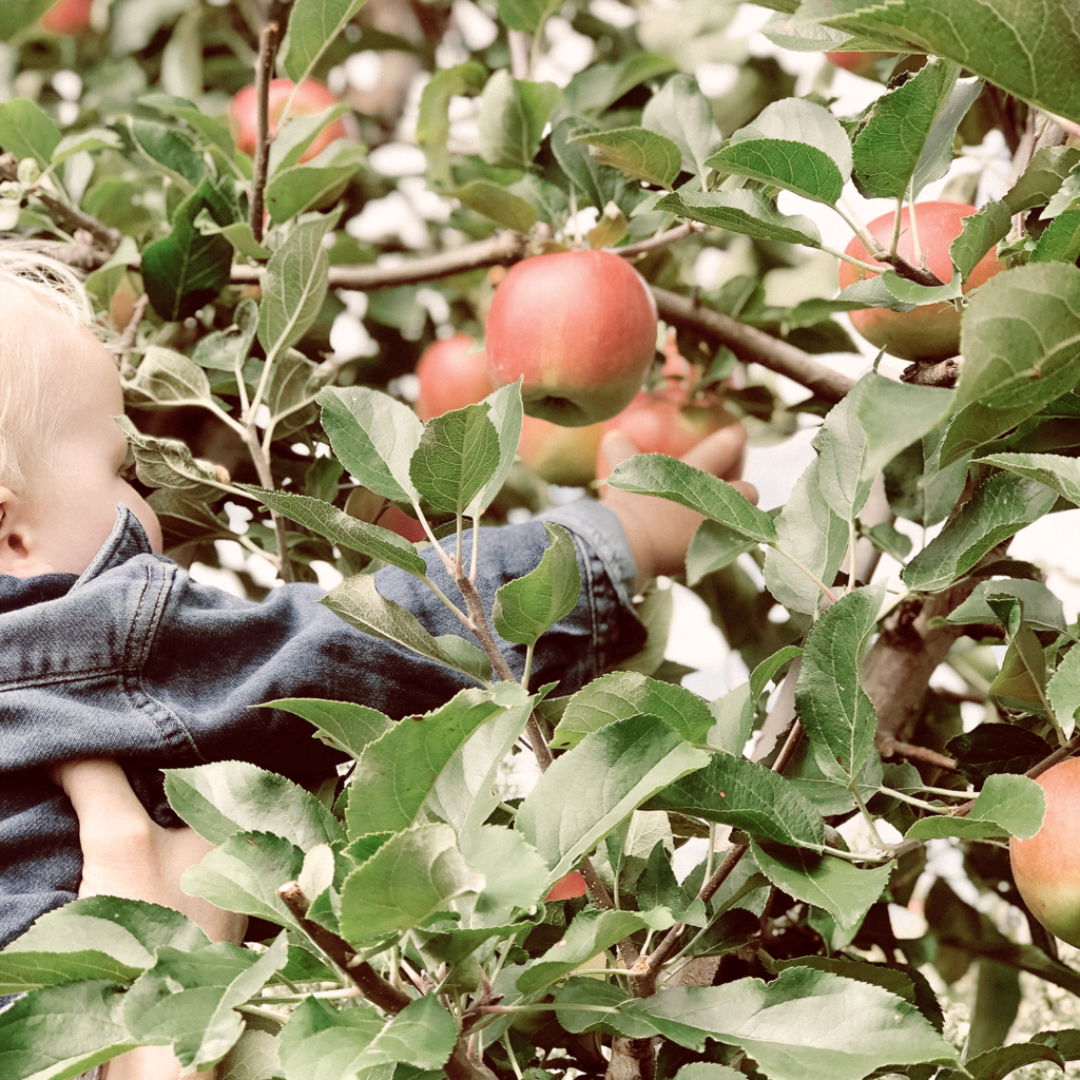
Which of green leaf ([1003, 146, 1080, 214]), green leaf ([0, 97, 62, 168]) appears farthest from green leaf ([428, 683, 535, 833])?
A: green leaf ([0, 97, 62, 168])

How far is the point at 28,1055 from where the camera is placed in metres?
0.38

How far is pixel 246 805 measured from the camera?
1.58ft

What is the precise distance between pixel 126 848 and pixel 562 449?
67 centimetres

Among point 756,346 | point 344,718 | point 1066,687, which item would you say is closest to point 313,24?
point 756,346

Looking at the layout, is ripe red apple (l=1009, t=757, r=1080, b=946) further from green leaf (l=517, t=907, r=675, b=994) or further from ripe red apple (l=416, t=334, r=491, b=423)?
ripe red apple (l=416, t=334, r=491, b=423)

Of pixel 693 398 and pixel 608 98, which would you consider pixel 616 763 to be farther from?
pixel 608 98

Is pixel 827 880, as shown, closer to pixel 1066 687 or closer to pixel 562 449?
pixel 1066 687

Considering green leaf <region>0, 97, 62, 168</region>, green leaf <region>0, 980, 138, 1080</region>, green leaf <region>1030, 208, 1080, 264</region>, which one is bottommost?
green leaf <region>0, 980, 138, 1080</region>

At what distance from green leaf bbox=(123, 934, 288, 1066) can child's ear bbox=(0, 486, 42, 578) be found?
44 cm

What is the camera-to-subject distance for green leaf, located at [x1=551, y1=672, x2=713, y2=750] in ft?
1.55

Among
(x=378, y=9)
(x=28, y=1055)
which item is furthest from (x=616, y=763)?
(x=378, y=9)

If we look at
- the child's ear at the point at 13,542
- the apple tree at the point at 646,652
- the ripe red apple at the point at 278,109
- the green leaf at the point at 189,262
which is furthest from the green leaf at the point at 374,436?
the ripe red apple at the point at 278,109

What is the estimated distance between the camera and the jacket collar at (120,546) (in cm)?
73

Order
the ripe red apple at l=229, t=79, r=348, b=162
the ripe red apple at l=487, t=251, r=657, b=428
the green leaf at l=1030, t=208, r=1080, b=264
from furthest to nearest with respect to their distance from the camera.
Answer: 1. the ripe red apple at l=229, t=79, r=348, b=162
2. the ripe red apple at l=487, t=251, r=657, b=428
3. the green leaf at l=1030, t=208, r=1080, b=264
